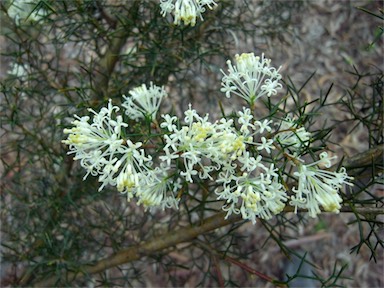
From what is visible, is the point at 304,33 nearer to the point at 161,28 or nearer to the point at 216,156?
the point at 161,28

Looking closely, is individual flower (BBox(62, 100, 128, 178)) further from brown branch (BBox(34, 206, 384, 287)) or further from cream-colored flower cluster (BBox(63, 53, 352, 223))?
brown branch (BBox(34, 206, 384, 287))

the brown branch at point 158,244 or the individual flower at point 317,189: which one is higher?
the individual flower at point 317,189

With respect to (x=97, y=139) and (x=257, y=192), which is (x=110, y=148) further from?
(x=257, y=192)

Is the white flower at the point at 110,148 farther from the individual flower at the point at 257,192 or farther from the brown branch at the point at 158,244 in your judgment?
the brown branch at the point at 158,244

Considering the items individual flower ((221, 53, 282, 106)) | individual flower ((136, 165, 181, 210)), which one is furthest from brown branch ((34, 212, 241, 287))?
individual flower ((221, 53, 282, 106))

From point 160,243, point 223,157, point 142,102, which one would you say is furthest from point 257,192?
point 160,243

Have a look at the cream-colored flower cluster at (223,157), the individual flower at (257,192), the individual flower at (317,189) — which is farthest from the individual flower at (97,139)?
the individual flower at (317,189)
